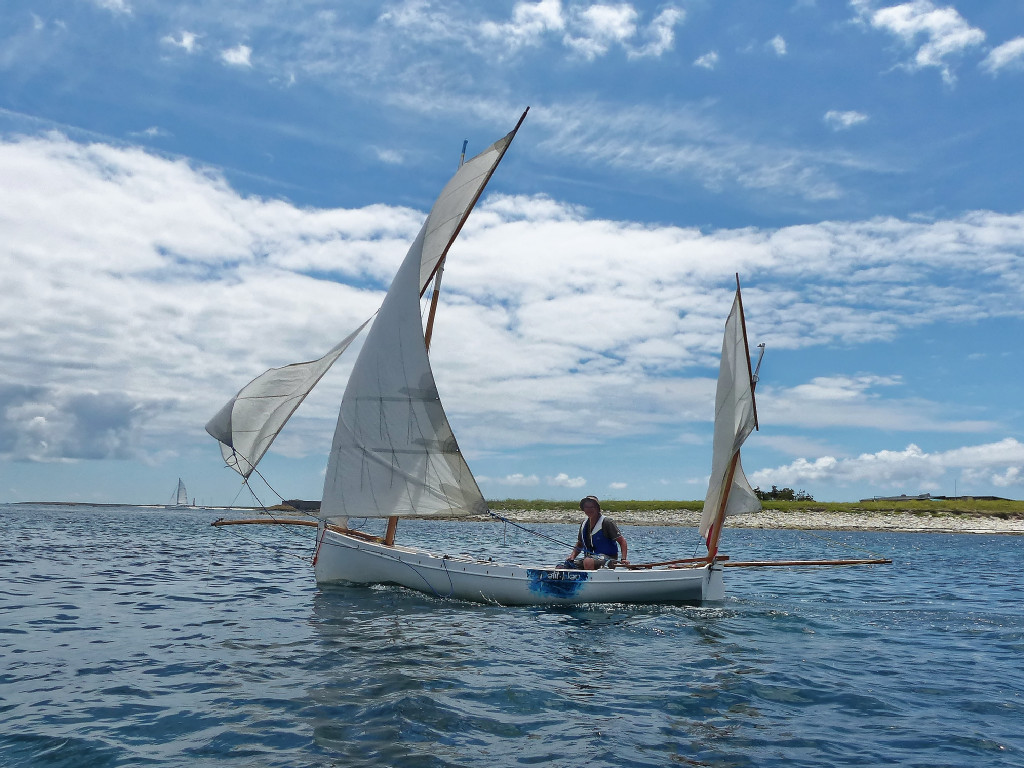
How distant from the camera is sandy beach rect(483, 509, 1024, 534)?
79.0m

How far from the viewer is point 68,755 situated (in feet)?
25.7

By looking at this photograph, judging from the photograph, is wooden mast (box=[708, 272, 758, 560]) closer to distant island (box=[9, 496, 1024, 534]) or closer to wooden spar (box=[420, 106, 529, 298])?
wooden spar (box=[420, 106, 529, 298])

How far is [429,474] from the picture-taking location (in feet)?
63.9

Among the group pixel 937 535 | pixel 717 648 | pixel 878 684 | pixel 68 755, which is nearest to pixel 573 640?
pixel 717 648

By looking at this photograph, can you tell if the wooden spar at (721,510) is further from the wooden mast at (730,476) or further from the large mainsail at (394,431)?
the large mainsail at (394,431)

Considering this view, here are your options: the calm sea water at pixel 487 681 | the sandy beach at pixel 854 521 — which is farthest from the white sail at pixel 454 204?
the sandy beach at pixel 854 521

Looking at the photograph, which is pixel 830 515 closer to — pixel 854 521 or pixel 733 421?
pixel 854 521

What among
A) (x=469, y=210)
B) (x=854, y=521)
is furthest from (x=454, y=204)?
(x=854, y=521)

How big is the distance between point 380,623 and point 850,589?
1796cm

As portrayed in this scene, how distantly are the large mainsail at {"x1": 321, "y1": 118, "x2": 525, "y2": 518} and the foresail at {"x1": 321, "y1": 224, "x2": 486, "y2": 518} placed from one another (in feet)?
0.09

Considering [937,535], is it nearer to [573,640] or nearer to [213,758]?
[573,640]

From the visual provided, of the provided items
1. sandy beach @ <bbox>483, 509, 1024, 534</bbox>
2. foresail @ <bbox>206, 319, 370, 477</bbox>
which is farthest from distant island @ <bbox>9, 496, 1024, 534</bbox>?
foresail @ <bbox>206, 319, 370, 477</bbox>

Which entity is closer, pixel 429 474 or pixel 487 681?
pixel 487 681

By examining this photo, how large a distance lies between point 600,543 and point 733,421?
5091 millimetres
